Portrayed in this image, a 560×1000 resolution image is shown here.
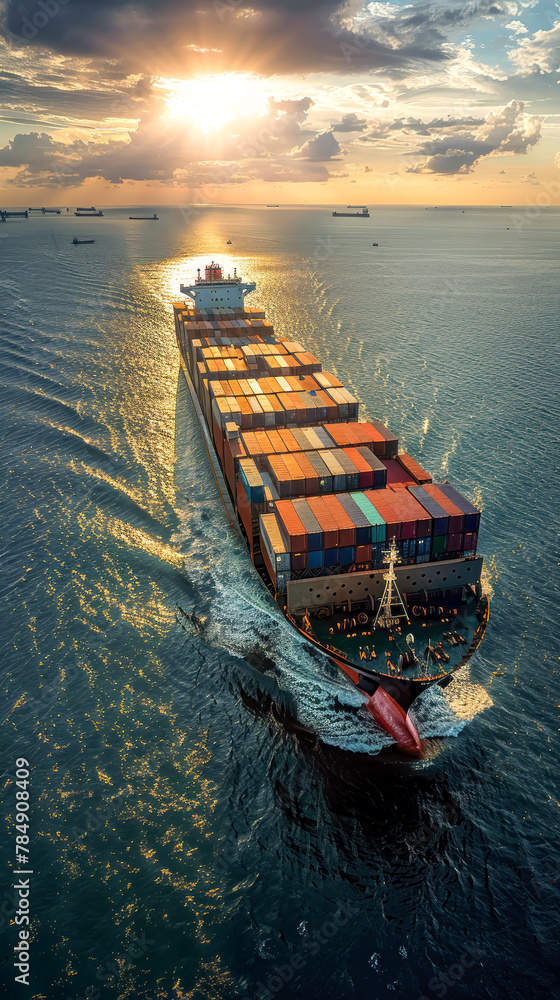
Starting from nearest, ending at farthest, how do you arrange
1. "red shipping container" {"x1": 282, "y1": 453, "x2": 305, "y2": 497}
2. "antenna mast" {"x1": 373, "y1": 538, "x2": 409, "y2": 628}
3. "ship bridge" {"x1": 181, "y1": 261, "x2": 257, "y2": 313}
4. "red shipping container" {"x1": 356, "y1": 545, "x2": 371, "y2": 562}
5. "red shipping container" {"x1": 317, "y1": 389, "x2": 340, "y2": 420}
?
"antenna mast" {"x1": 373, "y1": 538, "x2": 409, "y2": 628}, "red shipping container" {"x1": 356, "y1": 545, "x2": 371, "y2": 562}, "red shipping container" {"x1": 282, "y1": 453, "x2": 305, "y2": 497}, "red shipping container" {"x1": 317, "y1": 389, "x2": 340, "y2": 420}, "ship bridge" {"x1": 181, "y1": 261, "x2": 257, "y2": 313}

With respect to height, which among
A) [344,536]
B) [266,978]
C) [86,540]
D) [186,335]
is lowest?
[266,978]

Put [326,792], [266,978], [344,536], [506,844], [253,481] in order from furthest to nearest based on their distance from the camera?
[253,481]
[344,536]
[326,792]
[506,844]
[266,978]

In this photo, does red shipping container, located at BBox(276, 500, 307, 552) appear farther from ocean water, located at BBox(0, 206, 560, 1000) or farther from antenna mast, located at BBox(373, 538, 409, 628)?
ocean water, located at BBox(0, 206, 560, 1000)

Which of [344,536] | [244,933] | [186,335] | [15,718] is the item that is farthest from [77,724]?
[186,335]

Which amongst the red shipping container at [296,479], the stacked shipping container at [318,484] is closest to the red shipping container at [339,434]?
the stacked shipping container at [318,484]

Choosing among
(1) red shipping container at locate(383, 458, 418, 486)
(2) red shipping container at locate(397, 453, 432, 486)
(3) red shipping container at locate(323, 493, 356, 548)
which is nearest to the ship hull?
(3) red shipping container at locate(323, 493, 356, 548)

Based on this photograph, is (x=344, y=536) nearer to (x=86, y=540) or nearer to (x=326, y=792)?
(x=326, y=792)
